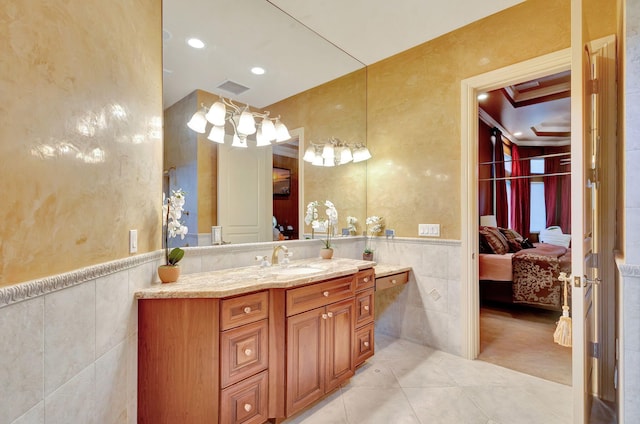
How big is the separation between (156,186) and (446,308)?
2579 millimetres

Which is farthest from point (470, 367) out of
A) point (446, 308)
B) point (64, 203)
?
point (64, 203)

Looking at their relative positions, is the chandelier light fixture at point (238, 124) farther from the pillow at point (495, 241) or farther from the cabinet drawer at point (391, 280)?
the pillow at point (495, 241)

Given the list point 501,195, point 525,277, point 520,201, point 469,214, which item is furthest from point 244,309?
point 520,201

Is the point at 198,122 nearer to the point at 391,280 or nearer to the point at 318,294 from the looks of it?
the point at 318,294

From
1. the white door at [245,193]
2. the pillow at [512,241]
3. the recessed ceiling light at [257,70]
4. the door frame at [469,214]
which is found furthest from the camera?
the pillow at [512,241]

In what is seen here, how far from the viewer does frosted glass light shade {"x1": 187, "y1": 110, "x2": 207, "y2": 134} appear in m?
2.07

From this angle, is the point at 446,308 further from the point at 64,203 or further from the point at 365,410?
the point at 64,203

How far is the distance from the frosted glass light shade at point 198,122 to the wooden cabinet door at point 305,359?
4.69ft

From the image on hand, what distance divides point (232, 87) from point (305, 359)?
2.02 meters

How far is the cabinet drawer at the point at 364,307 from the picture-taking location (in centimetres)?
229

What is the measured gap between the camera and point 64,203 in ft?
3.36

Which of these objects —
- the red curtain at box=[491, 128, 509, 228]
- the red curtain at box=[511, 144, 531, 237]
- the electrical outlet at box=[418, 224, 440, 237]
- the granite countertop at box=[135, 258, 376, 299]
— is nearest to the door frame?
the electrical outlet at box=[418, 224, 440, 237]

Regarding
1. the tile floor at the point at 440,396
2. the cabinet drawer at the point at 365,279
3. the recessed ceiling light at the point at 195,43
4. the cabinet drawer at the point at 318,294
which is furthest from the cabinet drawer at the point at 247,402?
the recessed ceiling light at the point at 195,43

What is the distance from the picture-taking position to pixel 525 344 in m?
2.90
